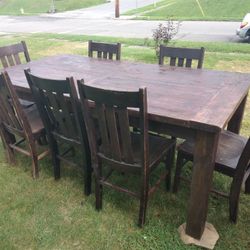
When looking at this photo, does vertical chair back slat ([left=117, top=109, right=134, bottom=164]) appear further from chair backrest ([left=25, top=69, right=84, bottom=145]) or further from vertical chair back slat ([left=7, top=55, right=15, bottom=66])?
→ vertical chair back slat ([left=7, top=55, right=15, bottom=66])

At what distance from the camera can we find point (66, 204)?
2453 millimetres

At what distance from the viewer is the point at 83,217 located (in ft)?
7.57

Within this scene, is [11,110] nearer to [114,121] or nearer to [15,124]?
→ [15,124]

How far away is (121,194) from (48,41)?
7519 millimetres

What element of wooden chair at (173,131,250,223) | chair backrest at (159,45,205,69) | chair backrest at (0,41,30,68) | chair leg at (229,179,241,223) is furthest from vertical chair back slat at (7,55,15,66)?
chair leg at (229,179,241,223)

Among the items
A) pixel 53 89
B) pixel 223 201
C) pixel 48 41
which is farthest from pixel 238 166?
pixel 48 41

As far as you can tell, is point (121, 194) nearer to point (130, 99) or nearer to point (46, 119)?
point (46, 119)

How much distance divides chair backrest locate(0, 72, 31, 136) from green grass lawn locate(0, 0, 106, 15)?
63.5 feet

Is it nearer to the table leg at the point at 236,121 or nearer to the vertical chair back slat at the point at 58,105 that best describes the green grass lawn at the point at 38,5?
the vertical chair back slat at the point at 58,105

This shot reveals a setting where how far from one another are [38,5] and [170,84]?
75.0ft

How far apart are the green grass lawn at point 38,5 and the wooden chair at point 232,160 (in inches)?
793

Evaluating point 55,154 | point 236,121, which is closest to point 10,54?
point 55,154

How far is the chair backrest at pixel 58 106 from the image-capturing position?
2.04 meters

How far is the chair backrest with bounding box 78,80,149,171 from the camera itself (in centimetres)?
169
